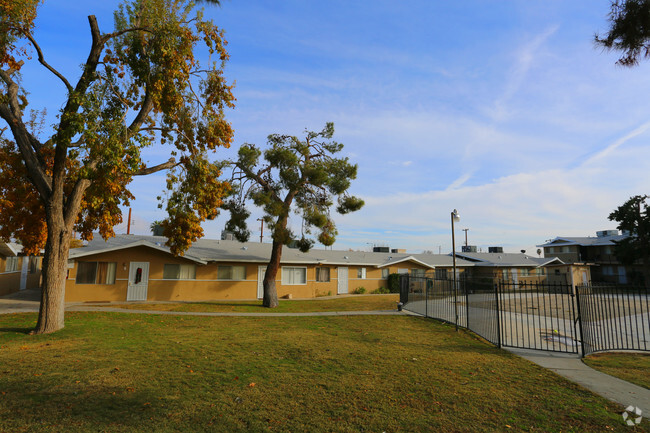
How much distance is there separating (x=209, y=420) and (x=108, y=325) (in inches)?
411

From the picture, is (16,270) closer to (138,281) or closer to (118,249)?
(118,249)

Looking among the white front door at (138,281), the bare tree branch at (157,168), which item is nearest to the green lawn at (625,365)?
the bare tree branch at (157,168)

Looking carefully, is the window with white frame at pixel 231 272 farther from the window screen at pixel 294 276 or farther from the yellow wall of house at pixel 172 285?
the window screen at pixel 294 276

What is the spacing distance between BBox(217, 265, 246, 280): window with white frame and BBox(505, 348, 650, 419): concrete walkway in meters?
20.0

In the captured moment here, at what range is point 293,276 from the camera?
29.2 meters

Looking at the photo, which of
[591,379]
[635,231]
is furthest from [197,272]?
[635,231]

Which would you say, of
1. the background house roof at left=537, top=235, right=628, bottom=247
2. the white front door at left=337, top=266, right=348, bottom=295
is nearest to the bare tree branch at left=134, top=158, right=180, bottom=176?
the white front door at left=337, top=266, right=348, bottom=295

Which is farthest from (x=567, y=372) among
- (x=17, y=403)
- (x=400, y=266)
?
(x=400, y=266)

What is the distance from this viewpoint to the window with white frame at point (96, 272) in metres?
22.3

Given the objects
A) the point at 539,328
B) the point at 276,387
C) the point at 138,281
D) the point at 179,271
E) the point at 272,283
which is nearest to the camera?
the point at 276,387

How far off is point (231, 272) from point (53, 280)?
49.6 feet

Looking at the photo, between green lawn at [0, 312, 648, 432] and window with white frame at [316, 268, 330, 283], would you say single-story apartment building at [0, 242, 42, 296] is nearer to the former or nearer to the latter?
green lawn at [0, 312, 648, 432]

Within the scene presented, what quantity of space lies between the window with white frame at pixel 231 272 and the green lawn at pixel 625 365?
70.7ft

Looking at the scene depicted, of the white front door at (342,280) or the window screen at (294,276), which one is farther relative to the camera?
the white front door at (342,280)
